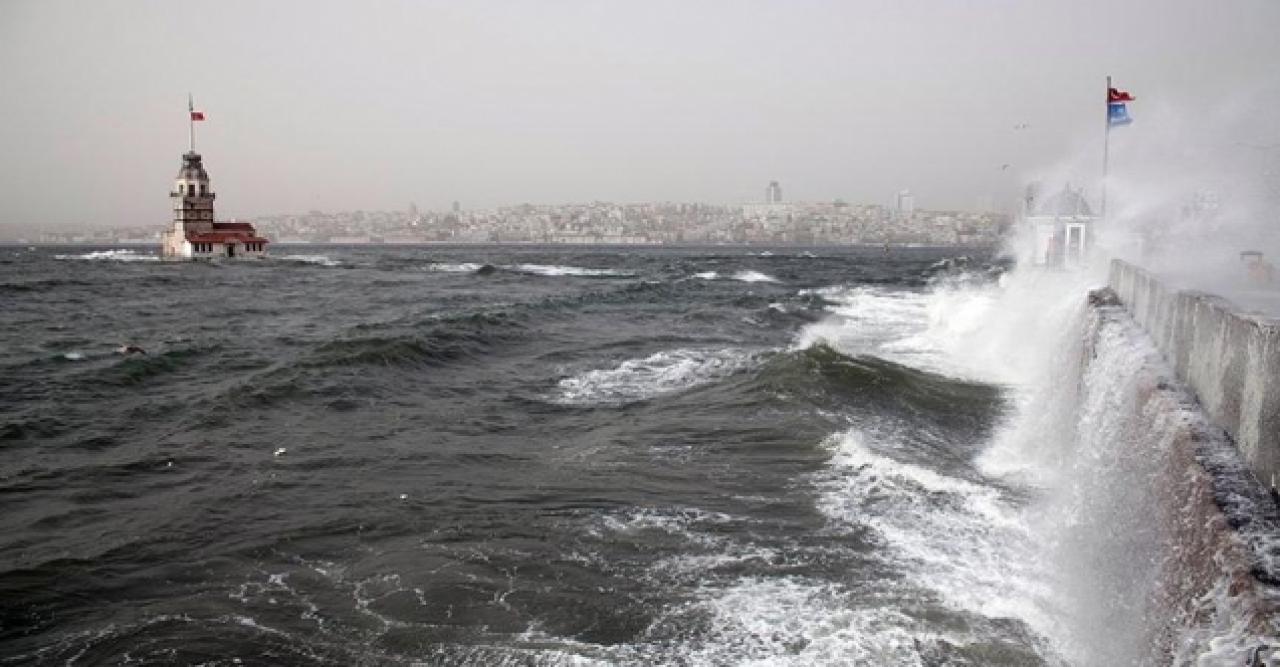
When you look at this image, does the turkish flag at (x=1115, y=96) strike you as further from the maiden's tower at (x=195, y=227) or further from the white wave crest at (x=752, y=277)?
the maiden's tower at (x=195, y=227)

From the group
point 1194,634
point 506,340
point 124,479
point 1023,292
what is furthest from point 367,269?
point 1194,634

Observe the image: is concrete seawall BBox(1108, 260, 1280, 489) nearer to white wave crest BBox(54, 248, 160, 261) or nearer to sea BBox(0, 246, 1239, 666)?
sea BBox(0, 246, 1239, 666)

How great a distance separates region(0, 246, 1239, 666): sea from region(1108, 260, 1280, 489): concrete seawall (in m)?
1.97

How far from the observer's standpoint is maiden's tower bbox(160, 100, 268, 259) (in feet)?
248

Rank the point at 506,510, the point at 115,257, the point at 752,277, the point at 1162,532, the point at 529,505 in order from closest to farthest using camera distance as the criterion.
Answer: the point at 1162,532 < the point at 506,510 < the point at 529,505 < the point at 752,277 < the point at 115,257

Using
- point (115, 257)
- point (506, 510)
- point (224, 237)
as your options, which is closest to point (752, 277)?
point (224, 237)

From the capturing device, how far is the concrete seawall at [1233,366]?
436 cm

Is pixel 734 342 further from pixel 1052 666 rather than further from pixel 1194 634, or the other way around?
pixel 1194 634

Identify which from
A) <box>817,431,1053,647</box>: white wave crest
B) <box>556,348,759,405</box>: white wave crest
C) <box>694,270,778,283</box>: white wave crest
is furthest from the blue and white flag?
<box>694,270,778,283</box>: white wave crest

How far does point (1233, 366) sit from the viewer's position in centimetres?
513

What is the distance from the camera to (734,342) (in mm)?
24688

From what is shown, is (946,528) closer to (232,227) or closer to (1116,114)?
(1116,114)

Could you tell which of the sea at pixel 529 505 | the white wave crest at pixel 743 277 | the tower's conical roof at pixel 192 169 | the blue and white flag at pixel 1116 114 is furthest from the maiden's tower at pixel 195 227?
the blue and white flag at pixel 1116 114

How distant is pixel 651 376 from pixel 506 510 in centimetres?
935
